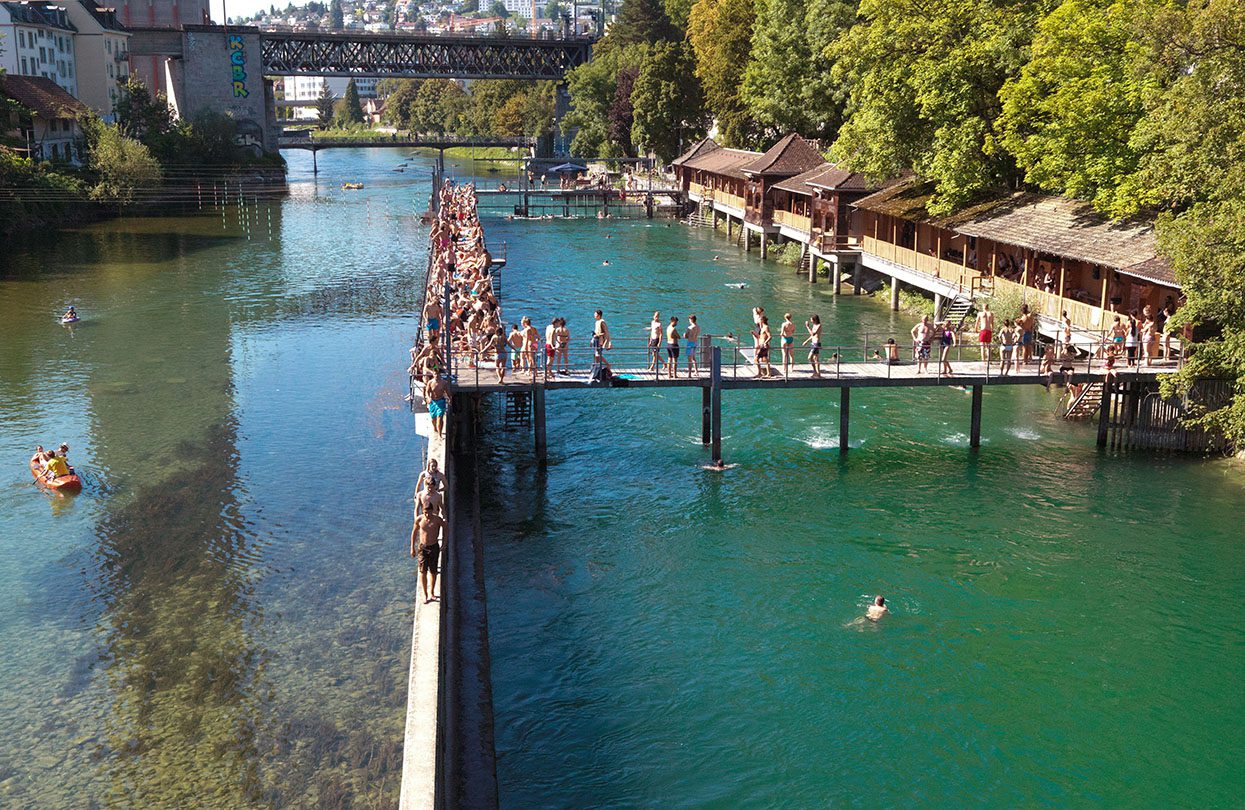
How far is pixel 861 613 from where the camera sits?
22.9m

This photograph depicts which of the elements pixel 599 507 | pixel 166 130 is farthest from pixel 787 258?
pixel 166 130

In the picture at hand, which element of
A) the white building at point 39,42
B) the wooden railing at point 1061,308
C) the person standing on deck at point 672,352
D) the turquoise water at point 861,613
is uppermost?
the white building at point 39,42

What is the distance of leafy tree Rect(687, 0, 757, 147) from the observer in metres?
89.6

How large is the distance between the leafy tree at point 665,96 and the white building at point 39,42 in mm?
49205

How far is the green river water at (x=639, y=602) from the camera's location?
18.3 m

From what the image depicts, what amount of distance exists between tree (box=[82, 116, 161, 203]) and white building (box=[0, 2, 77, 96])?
8.70 meters

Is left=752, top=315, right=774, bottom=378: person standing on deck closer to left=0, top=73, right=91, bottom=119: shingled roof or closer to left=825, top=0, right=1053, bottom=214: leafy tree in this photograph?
left=825, top=0, right=1053, bottom=214: leafy tree

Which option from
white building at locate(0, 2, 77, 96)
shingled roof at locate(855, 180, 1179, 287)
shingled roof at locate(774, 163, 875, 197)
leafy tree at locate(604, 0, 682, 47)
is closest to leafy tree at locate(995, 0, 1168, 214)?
shingled roof at locate(855, 180, 1179, 287)

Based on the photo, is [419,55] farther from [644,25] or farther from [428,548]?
[428,548]

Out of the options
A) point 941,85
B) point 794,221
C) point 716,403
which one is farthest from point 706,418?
point 794,221

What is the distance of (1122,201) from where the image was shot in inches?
1391

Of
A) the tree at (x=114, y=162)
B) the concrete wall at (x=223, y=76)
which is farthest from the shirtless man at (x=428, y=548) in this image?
the concrete wall at (x=223, y=76)

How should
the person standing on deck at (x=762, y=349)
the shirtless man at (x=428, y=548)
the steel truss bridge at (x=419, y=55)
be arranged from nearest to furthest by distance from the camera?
1. the shirtless man at (x=428, y=548)
2. the person standing on deck at (x=762, y=349)
3. the steel truss bridge at (x=419, y=55)

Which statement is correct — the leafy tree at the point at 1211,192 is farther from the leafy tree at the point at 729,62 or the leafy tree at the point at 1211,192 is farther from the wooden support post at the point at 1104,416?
the leafy tree at the point at 729,62
